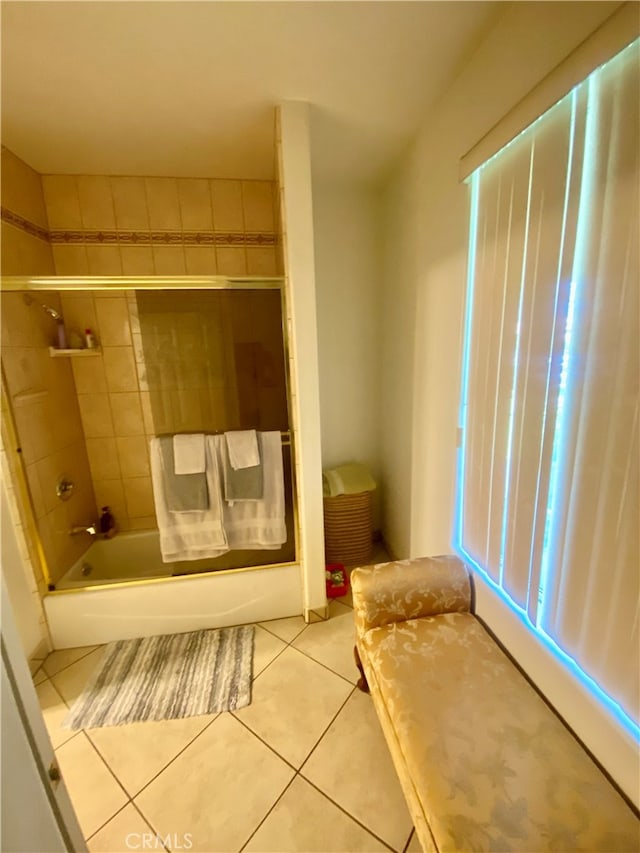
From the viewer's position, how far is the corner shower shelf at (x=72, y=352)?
2.01 metres

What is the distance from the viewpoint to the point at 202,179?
2135mm

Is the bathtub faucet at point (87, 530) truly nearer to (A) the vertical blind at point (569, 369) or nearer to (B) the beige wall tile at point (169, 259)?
(B) the beige wall tile at point (169, 259)

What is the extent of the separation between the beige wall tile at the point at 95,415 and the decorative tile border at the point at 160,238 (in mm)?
929

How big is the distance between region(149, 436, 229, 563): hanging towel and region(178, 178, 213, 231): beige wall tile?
4.46ft

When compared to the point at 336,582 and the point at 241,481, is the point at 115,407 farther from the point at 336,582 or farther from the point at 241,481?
the point at 336,582

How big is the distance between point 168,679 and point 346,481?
1406mm

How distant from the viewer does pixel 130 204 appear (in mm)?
2098

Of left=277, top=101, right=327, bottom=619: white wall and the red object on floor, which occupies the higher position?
left=277, top=101, right=327, bottom=619: white wall

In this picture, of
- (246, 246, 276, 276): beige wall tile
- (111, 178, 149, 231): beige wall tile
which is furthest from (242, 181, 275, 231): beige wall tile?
(111, 178, 149, 231): beige wall tile

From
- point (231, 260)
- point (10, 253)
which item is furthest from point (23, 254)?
point (231, 260)

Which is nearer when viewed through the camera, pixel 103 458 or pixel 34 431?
pixel 34 431

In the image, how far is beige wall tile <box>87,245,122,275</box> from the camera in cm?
214

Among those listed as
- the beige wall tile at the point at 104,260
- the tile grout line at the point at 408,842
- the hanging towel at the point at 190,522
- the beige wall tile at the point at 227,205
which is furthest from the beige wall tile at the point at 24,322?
the tile grout line at the point at 408,842

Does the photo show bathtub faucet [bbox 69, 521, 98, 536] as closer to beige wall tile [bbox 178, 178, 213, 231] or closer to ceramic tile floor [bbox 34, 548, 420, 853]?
ceramic tile floor [bbox 34, 548, 420, 853]
